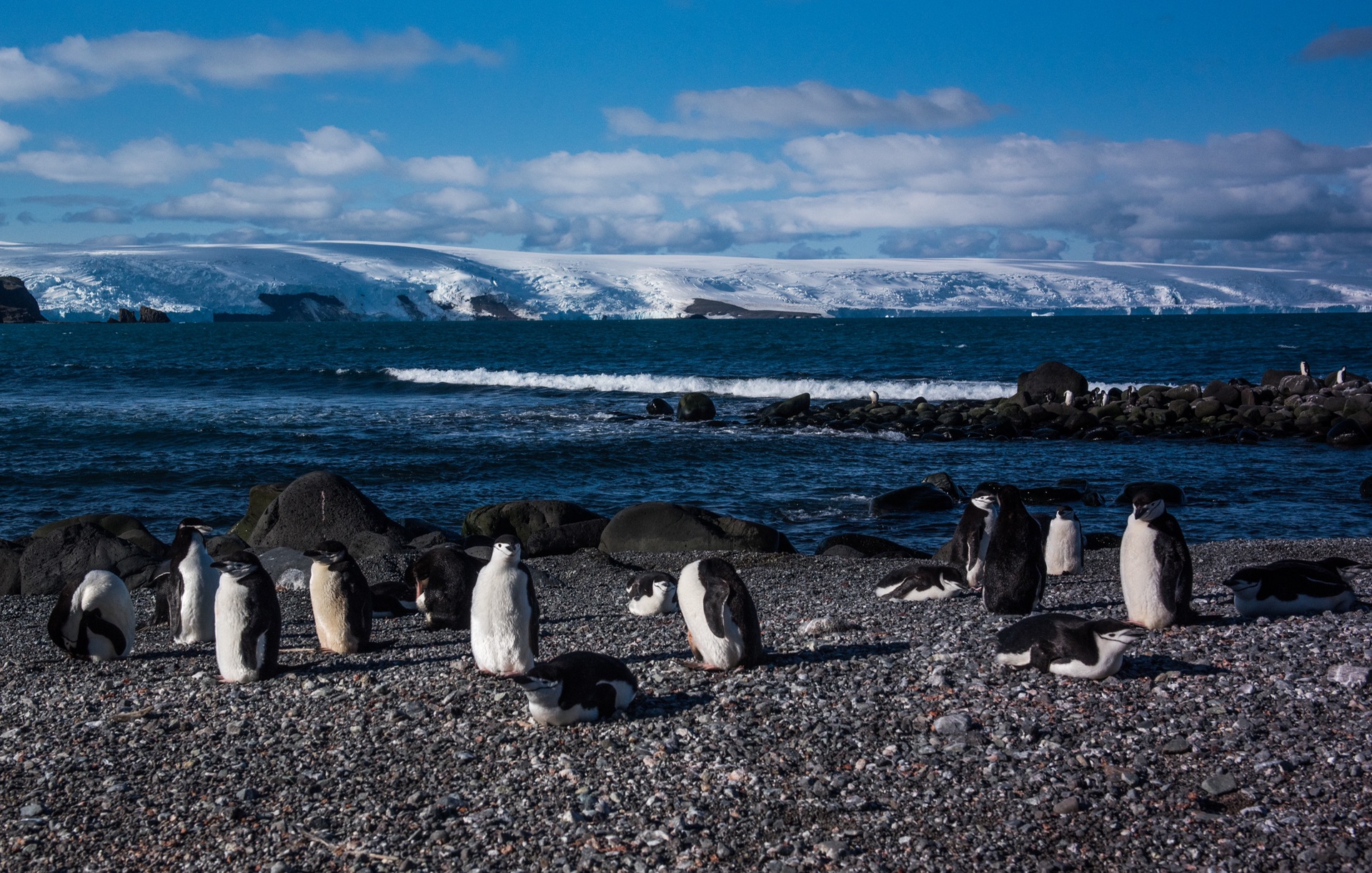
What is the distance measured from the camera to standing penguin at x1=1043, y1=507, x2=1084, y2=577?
30.9 ft

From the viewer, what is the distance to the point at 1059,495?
15.6 m

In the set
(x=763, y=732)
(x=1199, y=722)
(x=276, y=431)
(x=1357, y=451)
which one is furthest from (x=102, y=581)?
(x=1357, y=451)

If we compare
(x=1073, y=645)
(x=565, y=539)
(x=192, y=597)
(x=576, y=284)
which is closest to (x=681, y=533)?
(x=565, y=539)

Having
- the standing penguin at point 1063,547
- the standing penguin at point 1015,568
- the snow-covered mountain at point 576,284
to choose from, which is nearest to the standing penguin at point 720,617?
the standing penguin at point 1015,568

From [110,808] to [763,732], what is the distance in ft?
9.10

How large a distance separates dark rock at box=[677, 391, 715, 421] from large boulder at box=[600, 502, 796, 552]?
15135mm

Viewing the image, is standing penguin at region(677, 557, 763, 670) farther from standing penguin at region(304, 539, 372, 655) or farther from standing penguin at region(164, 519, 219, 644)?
standing penguin at region(164, 519, 219, 644)

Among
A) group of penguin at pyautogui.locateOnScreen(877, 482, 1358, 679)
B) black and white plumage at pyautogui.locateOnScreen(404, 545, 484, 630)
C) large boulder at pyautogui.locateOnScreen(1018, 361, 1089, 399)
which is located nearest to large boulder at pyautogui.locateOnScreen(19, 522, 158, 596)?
black and white plumage at pyautogui.locateOnScreen(404, 545, 484, 630)

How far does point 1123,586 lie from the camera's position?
695 cm

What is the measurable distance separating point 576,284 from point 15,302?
2543 inches

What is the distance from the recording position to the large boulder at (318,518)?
11828 mm

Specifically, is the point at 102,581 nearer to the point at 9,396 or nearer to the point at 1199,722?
the point at 1199,722

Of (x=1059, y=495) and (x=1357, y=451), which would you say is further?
(x=1357, y=451)

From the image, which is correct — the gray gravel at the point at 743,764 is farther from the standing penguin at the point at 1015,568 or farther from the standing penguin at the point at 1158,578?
the standing penguin at the point at 1015,568
